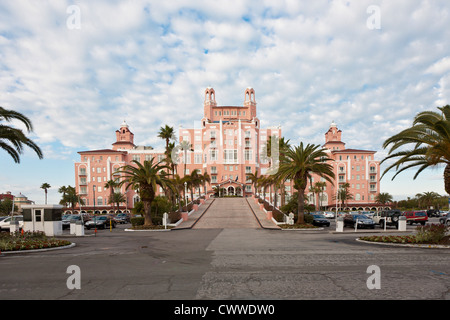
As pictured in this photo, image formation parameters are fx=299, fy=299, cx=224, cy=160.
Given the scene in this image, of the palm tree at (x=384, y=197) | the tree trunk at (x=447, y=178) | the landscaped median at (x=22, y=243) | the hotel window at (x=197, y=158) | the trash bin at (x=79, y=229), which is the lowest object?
the palm tree at (x=384, y=197)

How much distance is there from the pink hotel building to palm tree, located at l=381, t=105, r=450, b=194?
63.6 m

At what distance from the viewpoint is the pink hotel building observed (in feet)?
274

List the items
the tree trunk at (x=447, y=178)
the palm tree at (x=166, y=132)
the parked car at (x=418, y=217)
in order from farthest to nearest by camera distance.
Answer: the palm tree at (x=166, y=132)
the parked car at (x=418, y=217)
the tree trunk at (x=447, y=178)

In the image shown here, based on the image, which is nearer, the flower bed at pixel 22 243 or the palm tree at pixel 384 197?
the flower bed at pixel 22 243

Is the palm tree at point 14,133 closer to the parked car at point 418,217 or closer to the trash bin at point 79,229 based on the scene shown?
the trash bin at point 79,229

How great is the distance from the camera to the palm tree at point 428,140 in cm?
1509

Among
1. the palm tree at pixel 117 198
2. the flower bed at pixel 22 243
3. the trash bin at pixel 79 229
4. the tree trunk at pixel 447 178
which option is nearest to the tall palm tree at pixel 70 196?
the palm tree at pixel 117 198

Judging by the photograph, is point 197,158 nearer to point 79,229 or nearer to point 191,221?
point 191,221

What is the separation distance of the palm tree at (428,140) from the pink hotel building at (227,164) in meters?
63.6

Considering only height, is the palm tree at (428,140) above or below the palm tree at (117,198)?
above

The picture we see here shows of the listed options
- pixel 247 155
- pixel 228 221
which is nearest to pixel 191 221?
pixel 228 221

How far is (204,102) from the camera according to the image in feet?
321

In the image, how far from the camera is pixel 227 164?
83625 mm

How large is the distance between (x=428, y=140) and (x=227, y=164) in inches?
2688
